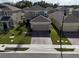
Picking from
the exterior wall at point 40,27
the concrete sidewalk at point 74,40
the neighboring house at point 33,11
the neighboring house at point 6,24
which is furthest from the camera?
the concrete sidewalk at point 74,40

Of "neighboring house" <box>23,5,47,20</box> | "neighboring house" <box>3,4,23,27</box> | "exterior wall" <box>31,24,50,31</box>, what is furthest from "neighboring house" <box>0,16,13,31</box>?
"exterior wall" <box>31,24,50,31</box>

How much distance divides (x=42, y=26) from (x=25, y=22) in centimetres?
58

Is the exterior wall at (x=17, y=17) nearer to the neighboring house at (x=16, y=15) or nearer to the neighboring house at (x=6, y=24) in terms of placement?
the neighboring house at (x=16, y=15)

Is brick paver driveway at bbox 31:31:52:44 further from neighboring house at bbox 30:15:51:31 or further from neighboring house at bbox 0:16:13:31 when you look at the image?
neighboring house at bbox 0:16:13:31

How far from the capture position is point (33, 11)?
296cm

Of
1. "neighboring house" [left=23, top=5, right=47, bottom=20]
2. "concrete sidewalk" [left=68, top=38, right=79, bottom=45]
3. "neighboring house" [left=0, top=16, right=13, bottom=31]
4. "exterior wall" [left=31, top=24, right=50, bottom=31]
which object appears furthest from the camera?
"concrete sidewalk" [left=68, top=38, right=79, bottom=45]

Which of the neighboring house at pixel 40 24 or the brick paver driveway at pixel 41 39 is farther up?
the neighboring house at pixel 40 24

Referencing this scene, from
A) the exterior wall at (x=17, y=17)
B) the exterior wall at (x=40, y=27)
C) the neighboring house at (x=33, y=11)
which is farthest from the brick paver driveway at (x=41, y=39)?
the exterior wall at (x=17, y=17)

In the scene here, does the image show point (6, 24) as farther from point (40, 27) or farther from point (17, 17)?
point (40, 27)

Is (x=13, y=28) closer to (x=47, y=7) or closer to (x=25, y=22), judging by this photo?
(x=25, y=22)

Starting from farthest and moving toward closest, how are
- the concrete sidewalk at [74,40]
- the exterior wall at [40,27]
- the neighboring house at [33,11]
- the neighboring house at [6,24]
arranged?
the concrete sidewalk at [74,40] → the exterior wall at [40,27] → the neighboring house at [6,24] → the neighboring house at [33,11]

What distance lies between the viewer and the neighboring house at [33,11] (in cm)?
277

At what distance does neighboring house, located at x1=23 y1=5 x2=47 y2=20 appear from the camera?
9.08 ft

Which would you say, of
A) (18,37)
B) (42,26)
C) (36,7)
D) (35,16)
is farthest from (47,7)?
(18,37)
